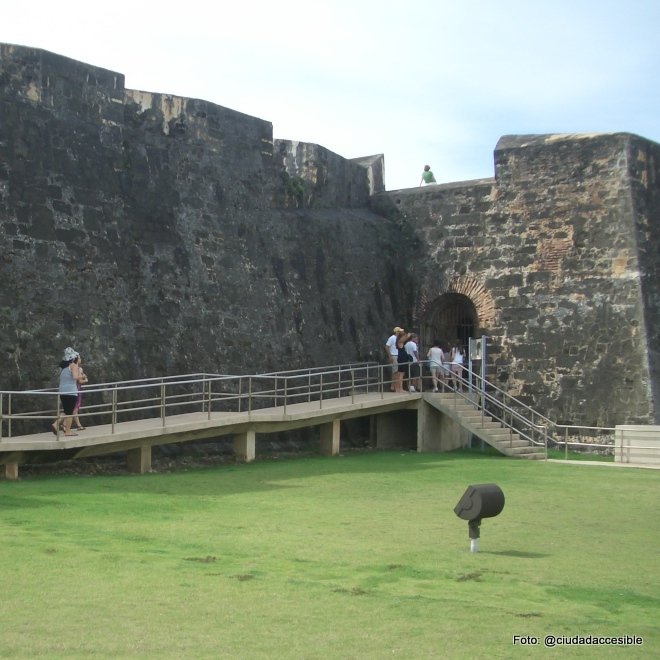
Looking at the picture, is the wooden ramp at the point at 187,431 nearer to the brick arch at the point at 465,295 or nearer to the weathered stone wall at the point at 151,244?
the weathered stone wall at the point at 151,244

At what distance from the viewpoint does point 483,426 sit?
63.7ft

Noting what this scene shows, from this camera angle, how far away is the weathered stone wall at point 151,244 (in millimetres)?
15836

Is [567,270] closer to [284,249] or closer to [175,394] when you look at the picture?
[284,249]

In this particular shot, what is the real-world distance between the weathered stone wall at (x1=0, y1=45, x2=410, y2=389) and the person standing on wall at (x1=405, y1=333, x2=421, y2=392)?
2.86 ft

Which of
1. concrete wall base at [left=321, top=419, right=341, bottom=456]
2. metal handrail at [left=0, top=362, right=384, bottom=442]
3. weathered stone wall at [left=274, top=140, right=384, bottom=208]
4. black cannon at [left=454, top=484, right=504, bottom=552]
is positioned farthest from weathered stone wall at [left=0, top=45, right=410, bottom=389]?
black cannon at [left=454, top=484, right=504, bottom=552]

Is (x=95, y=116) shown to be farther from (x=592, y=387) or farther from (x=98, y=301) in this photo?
(x=592, y=387)

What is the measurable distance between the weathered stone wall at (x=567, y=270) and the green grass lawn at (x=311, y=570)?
25.3 ft

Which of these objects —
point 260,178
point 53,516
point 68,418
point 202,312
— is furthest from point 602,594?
point 260,178

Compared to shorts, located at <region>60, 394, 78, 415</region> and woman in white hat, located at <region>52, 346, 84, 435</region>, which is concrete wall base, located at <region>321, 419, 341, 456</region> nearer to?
woman in white hat, located at <region>52, 346, 84, 435</region>

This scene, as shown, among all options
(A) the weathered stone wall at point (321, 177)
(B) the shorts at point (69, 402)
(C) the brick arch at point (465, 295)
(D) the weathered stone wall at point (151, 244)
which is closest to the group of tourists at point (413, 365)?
(C) the brick arch at point (465, 295)

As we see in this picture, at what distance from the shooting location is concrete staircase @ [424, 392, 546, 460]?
19203 mm

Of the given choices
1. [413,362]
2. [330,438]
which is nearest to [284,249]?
[413,362]

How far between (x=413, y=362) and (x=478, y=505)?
11.7 meters

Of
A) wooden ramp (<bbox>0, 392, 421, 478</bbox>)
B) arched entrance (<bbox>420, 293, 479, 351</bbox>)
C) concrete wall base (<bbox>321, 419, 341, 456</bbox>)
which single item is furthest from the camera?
arched entrance (<bbox>420, 293, 479, 351</bbox>)
